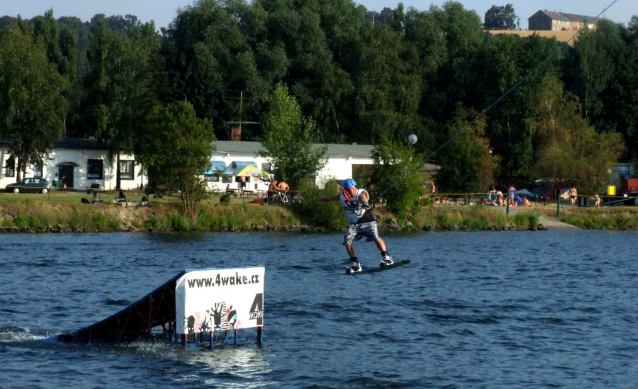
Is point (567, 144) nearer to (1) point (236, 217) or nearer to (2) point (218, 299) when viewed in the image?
(1) point (236, 217)

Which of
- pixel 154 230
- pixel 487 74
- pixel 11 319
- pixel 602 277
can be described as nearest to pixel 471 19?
pixel 487 74

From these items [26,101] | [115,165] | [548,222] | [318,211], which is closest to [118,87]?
[115,165]

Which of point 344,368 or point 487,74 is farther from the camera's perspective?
point 487,74

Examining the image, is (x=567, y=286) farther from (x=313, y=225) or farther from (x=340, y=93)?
(x=340, y=93)

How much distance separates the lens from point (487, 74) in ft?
319

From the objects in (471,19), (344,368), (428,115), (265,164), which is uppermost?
(471,19)

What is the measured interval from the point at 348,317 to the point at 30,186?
53387mm

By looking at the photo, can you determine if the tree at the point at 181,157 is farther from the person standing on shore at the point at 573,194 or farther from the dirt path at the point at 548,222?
the person standing on shore at the point at 573,194

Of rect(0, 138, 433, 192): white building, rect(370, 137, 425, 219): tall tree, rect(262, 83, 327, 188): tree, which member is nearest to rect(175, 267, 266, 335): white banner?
rect(370, 137, 425, 219): tall tree

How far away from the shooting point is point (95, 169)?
279 feet

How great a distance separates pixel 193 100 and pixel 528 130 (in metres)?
34.1

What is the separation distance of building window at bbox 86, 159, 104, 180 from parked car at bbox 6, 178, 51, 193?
6.82m

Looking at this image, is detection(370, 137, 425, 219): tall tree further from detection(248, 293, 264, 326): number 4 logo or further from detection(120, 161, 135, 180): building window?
detection(248, 293, 264, 326): number 4 logo

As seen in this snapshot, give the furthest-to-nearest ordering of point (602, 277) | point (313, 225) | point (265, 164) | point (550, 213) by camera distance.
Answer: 1. point (265, 164)
2. point (550, 213)
3. point (313, 225)
4. point (602, 277)
